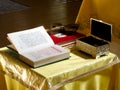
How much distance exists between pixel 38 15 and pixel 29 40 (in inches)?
121

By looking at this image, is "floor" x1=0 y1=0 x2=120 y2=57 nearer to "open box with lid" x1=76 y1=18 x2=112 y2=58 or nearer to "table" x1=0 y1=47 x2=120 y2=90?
"table" x1=0 y1=47 x2=120 y2=90

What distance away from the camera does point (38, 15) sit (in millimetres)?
4684

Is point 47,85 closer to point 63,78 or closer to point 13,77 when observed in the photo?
point 63,78

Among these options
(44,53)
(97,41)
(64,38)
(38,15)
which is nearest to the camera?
(44,53)

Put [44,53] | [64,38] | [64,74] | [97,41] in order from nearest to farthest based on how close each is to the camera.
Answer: [64,74]
[44,53]
[97,41]
[64,38]

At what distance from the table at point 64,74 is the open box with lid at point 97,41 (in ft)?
0.12

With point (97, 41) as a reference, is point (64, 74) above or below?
below

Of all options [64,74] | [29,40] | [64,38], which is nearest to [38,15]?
[64,38]

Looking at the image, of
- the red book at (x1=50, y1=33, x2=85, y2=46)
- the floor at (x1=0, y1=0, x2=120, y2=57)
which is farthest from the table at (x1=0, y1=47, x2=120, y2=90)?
the floor at (x1=0, y1=0, x2=120, y2=57)

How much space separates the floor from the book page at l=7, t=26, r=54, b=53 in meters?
1.79

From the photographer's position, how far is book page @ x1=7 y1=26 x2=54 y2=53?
1.61m

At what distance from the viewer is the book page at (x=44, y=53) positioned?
Result: 60.6 inches

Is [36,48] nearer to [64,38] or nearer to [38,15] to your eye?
[64,38]

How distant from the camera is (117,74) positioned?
167 cm
